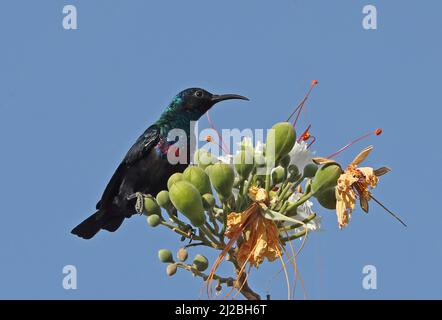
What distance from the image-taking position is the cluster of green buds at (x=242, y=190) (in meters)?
5.23

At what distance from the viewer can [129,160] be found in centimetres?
837

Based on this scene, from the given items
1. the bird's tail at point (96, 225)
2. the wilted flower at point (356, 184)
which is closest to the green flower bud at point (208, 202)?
the wilted flower at point (356, 184)

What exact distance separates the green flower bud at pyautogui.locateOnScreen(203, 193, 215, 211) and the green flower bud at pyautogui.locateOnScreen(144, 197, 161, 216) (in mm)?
542

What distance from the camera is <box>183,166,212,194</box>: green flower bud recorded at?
17.7 ft

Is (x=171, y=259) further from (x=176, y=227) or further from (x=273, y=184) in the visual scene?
(x=273, y=184)

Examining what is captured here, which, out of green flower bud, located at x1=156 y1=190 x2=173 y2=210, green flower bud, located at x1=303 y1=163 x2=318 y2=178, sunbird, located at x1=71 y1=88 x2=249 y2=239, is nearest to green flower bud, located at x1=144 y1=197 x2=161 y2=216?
green flower bud, located at x1=156 y1=190 x2=173 y2=210

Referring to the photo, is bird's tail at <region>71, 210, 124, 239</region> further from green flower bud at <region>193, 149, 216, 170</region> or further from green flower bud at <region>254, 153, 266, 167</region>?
green flower bud at <region>254, 153, 266, 167</region>

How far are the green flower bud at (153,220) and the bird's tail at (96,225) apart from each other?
2.81 metres

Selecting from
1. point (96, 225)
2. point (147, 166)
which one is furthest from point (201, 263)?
point (96, 225)

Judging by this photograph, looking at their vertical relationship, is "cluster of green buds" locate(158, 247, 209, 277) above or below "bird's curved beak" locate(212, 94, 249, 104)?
below
